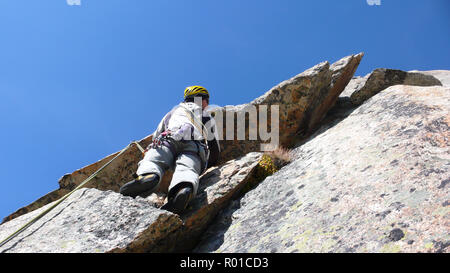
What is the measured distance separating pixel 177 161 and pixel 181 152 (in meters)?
0.41

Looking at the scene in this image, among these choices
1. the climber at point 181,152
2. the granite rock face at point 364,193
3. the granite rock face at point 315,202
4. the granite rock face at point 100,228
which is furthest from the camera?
the climber at point 181,152

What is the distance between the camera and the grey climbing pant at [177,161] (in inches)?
236

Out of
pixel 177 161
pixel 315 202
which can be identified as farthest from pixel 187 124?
pixel 315 202

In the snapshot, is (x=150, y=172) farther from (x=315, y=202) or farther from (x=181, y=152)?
(x=315, y=202)

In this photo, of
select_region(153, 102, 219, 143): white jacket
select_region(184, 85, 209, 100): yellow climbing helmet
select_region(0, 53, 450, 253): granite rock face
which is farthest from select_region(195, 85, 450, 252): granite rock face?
select_region(184, 85, 209, 100): yellow climbing helmet

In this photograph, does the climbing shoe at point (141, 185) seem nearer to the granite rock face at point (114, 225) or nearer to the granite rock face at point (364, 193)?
the granite rock face at point (114, 225)

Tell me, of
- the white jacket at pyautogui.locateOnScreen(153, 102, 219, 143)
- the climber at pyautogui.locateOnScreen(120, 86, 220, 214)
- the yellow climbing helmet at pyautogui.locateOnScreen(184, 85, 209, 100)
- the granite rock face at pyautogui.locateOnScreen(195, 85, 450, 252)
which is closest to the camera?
the granite rock face at pyautogui.locateOnScreen(195, 85, 450, 252)

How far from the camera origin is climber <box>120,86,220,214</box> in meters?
5.84

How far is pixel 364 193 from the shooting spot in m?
4.60

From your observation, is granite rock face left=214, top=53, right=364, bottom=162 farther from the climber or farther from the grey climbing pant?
the grey climbing pant

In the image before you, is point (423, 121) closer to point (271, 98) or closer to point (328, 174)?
point (328, 174)

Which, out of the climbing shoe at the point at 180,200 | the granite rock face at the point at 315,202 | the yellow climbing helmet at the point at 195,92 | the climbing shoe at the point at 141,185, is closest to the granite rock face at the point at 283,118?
the granite rock face at the point at 315,202

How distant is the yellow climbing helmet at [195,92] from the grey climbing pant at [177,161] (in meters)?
1.87
